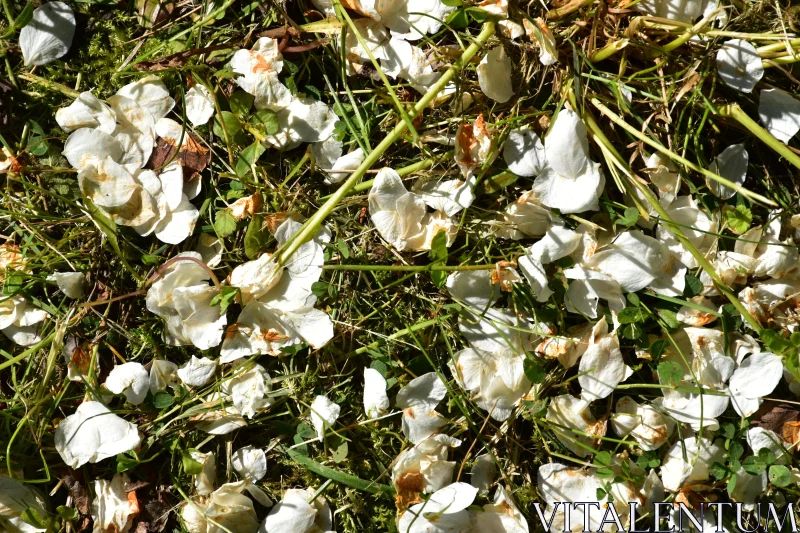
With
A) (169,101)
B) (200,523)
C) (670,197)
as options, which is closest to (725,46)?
(670,197)

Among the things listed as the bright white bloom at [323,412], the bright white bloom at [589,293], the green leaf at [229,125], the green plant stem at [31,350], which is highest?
the green leaf at [229,125]

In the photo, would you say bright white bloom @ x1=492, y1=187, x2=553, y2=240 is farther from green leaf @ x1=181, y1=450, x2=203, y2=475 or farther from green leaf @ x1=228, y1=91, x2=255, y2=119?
green leaf @ x1=181, y1=450, x2=203, y2=475

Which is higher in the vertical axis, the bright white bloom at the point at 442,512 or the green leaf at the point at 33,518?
the bright white bloom at the point at 442,512

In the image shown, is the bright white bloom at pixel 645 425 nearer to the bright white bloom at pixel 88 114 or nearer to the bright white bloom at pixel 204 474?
the bright white bloom at pixel 204 474

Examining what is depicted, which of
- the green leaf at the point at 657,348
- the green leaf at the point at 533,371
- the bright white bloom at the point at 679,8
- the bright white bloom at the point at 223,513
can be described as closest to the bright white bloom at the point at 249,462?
the bright white bloom at the point at 223,513

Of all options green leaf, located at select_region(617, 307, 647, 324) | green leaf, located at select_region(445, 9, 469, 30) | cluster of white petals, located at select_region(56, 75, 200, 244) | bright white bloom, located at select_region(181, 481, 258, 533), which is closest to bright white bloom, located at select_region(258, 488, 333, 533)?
bright white bloom, located at select_region(181, 481, 258, 533)

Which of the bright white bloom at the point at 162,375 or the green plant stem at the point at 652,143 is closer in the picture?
the green plant stem at the point at 652,143
